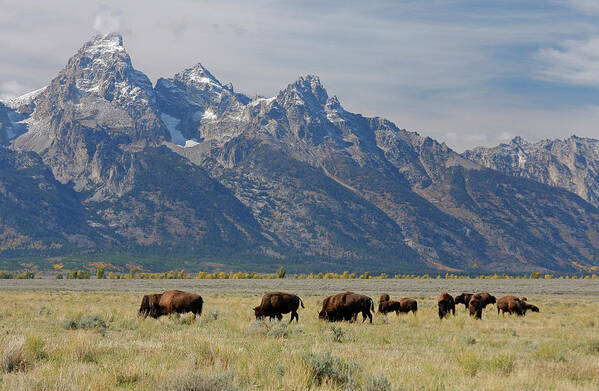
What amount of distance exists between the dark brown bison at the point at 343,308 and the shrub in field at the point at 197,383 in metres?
16.8

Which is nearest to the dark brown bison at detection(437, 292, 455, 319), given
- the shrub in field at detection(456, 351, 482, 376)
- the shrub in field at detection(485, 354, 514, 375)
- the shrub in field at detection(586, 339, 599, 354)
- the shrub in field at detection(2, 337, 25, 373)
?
the shrub in field at detection(586, 339, 599, 354)

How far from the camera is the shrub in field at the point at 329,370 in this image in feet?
36.7

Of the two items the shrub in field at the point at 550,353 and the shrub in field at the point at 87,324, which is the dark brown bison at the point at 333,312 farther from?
the shrub in field at the point at 550,353

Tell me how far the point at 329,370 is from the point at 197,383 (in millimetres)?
2833

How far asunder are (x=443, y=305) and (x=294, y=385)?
22.8 meters

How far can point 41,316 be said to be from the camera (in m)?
26.7

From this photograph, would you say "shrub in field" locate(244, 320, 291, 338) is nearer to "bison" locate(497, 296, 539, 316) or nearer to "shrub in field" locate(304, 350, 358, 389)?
"shrub in field" locate(304, 350, 358, 389)

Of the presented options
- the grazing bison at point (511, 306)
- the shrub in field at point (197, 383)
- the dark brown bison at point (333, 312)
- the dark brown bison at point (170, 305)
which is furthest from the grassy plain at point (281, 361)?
the grazing bison at point (511, 306)

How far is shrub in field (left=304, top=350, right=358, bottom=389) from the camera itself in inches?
440

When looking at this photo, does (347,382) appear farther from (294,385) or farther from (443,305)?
(443,305)

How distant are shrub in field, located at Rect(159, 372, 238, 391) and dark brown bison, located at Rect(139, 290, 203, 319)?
16.5 meters

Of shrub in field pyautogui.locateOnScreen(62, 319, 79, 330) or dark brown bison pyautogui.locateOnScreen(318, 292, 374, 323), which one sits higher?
dark brown bison pyautogui.locateOnScreen(318, 292, 374, 323)

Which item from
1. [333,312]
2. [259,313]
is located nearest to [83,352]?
[259,313]

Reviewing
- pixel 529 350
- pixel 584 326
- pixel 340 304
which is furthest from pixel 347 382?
pixel 584 326
